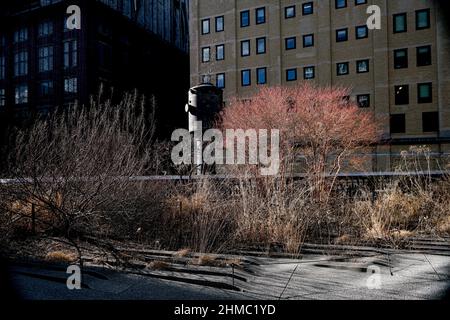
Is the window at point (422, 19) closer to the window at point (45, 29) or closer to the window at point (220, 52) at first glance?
the window at point (220, 52)

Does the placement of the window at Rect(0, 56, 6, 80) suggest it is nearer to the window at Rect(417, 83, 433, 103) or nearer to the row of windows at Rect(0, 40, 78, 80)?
the row of windows at Rect(0, 40, 78, 80)

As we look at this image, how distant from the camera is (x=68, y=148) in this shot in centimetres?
764

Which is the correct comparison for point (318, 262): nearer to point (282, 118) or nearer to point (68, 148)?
point (68, 148)

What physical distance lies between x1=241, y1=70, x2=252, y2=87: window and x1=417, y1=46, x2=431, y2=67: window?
14189 millimetres

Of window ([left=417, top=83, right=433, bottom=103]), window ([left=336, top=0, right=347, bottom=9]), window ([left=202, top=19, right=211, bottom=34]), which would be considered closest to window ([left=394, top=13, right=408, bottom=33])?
window ([left=336, top=0, right=347, bottom=9])

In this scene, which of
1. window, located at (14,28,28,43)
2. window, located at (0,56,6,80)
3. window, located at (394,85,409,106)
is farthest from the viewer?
window, located at (0,56,6,80)

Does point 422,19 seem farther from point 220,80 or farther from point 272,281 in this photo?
point 272,281

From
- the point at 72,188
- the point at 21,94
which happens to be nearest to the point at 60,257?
the point at 72,188

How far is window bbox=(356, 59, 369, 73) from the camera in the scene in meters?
31.0

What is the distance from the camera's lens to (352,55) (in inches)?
1236

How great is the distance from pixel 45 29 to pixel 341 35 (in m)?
31.0

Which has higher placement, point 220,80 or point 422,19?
point 422,19

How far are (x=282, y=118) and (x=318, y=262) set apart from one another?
1459cm

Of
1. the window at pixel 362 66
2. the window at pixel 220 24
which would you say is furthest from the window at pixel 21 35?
the window at pixel 362 66
